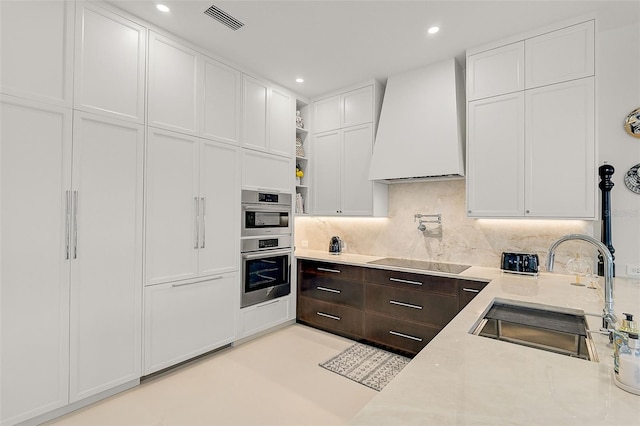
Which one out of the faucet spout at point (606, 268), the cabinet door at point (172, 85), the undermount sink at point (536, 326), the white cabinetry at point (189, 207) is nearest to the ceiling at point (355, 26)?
the cabinet door at point (172, 85)

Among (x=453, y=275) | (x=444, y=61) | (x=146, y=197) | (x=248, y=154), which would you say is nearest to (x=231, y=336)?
(x=146, y=197)

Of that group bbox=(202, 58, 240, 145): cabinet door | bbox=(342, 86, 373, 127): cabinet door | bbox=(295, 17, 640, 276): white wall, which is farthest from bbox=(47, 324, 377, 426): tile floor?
bbox=(342, 86, 373, 127): cabinet door

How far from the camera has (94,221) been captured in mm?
2211

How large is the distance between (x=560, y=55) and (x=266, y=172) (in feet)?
9.32

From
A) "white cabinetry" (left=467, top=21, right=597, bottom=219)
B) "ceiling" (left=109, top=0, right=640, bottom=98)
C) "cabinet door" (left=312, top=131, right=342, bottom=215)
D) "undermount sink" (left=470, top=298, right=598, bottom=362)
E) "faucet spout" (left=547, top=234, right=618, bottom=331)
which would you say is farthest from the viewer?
"cabinet door" (left=312, top=131, right=342, bottom=215)

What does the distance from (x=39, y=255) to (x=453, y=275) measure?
9.99 ft

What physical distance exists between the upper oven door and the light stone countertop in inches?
94.3

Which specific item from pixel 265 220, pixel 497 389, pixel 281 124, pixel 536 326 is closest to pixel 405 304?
pixel 536 326

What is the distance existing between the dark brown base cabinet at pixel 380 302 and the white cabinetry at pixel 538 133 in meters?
0.80

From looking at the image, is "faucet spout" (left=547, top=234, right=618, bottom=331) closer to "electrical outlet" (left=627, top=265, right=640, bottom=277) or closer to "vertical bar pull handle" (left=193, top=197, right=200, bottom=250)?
"electrical outlet" (left=627, top=265, right=640, bottom=277)

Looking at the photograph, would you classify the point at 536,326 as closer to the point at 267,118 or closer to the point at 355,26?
the point at 355,26

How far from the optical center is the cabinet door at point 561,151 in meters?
2.39

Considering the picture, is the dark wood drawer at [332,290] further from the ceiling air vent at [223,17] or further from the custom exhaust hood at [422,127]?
the ceiling air vent at [223,17]

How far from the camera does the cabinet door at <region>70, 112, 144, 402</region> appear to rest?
214 cm
